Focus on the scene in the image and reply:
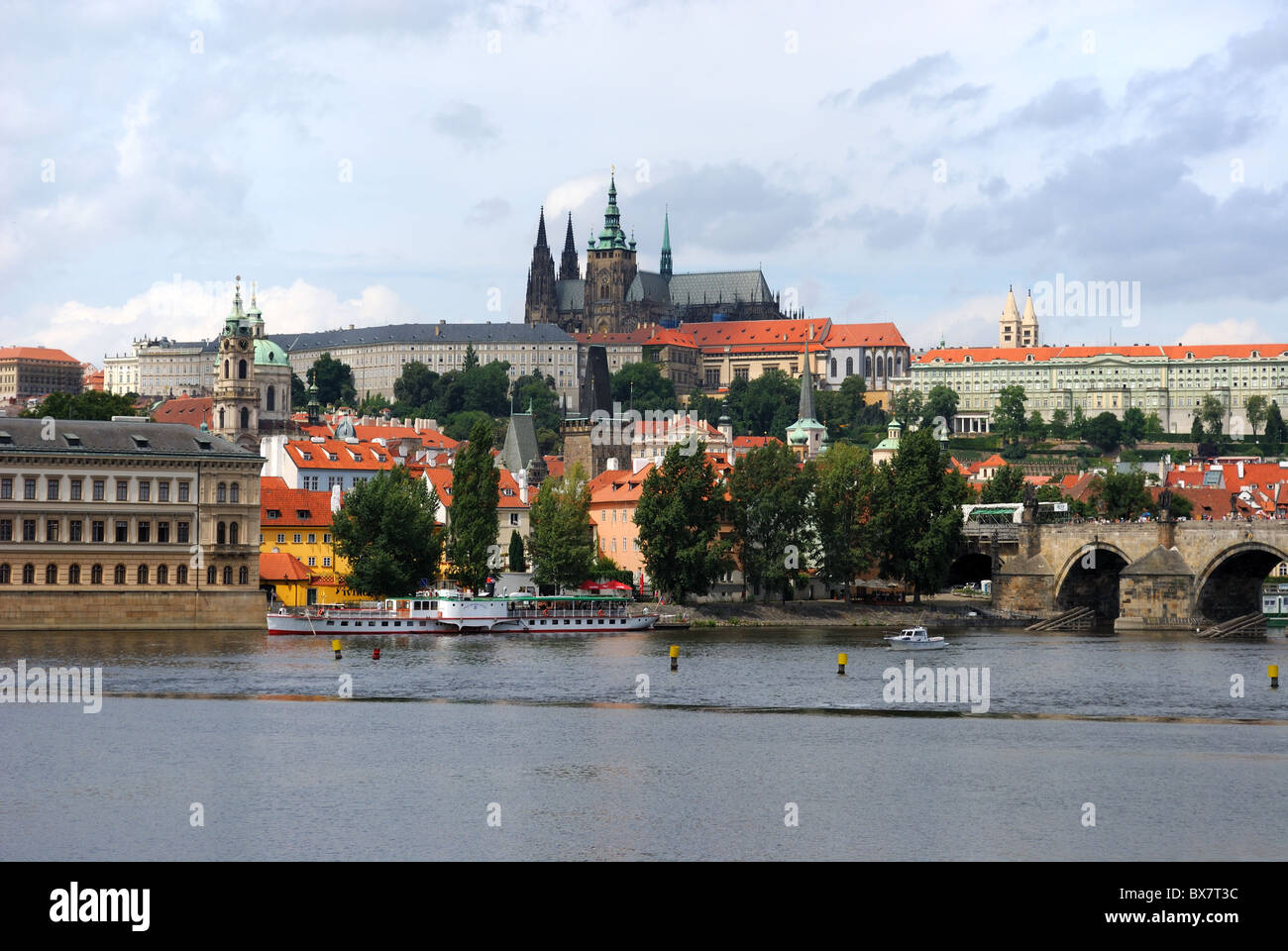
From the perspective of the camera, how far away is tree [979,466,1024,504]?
119875mm

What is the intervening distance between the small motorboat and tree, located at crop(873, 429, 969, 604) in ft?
64.0

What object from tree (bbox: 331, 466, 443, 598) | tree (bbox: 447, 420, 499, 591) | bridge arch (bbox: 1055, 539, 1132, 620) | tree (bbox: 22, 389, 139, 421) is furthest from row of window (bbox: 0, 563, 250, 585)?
bridge arch (bbox: 1055, 539, 1132, 620)

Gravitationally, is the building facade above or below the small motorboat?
above

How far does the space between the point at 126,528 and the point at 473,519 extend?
17.0 metres

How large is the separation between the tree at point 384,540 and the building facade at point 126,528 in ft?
18.3

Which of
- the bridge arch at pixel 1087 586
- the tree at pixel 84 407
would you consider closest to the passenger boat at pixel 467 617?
the bridge arch at pixel 1087 586

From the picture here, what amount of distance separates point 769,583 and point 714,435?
44.2 m

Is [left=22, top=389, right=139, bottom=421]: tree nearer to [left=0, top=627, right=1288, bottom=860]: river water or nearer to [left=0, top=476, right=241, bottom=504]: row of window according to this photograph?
[left=0, top=476, right=241, bottom=504]: row of window

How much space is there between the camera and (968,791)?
39406 mm

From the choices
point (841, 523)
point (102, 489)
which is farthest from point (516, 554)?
point (102, 489)

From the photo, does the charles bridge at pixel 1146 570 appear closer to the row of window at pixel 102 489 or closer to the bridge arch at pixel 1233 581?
the bridge arch at pixel 1233 581

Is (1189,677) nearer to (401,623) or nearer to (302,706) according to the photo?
(302,706)

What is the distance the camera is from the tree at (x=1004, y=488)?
119875mm
